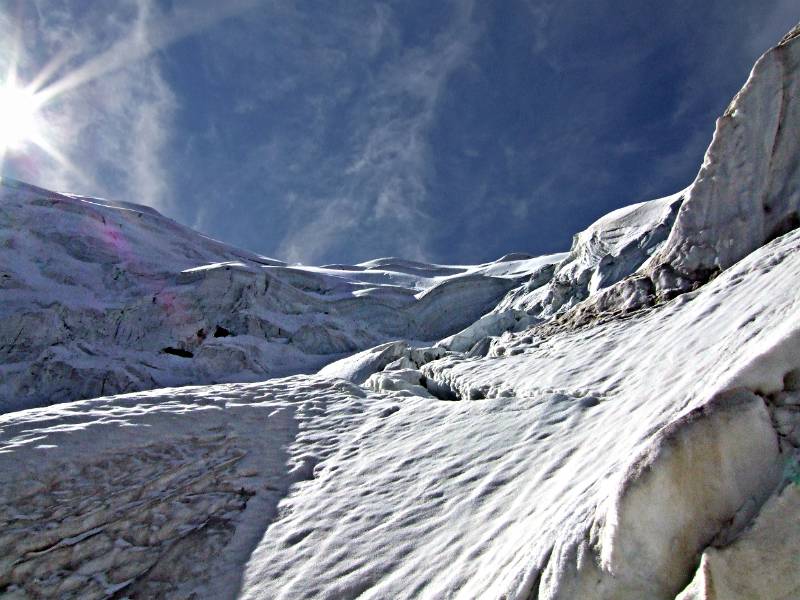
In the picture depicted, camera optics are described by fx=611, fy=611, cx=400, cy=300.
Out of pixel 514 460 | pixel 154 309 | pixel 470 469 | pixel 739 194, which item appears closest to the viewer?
pixel 514 460

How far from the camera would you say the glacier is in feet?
9.74

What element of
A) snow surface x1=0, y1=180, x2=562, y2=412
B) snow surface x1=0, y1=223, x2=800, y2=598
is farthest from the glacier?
snow surface x1=0, y1=180, x2=562, y2=412

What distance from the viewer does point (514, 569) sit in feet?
11.9

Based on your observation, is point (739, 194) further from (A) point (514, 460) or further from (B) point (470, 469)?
(B) point (470, 469)

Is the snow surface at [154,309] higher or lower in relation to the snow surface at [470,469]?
higher

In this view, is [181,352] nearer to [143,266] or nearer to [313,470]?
[143,266]

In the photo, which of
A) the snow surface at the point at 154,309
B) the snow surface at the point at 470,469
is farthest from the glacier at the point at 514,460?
the snow surface at the point at 154,309

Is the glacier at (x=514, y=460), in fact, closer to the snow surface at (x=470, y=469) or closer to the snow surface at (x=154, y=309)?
the snow surface at (x=470, y=469)

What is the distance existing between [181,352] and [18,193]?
1623 cm

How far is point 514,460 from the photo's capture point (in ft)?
19.1

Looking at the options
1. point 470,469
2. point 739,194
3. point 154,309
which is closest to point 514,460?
point 470,469

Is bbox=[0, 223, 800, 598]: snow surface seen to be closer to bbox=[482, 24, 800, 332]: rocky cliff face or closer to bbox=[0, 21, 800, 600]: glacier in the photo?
bbox=[0, 21, 800, 600]: glacier

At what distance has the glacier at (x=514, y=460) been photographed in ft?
9.74

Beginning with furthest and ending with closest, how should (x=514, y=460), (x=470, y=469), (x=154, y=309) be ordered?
1. (x=154, y=309)
2. (x=470, y=469)
3. (x=514, y=460)
